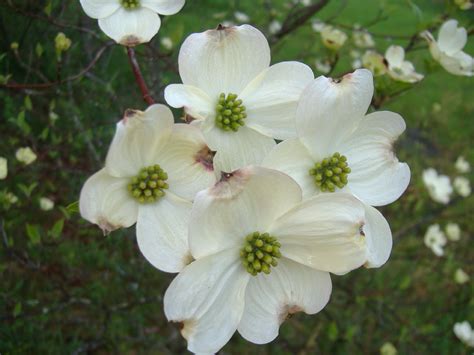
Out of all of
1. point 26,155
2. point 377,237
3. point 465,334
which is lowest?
point 465,334

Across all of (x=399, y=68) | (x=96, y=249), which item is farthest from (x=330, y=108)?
(x=96, y=249)

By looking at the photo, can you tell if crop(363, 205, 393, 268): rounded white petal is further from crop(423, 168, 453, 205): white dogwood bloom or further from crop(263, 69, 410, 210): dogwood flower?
crop(423, 168, 453, 205): white dogwood bloom

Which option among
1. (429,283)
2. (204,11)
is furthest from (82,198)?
(204,11)

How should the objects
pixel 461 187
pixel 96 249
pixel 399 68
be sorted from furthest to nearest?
pixel 461 187
pixel 96 249
pixel 399 68

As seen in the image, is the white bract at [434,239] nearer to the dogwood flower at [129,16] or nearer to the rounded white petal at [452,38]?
the rounded white petal at [452,38]

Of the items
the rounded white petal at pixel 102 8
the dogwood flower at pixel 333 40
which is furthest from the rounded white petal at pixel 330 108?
the dogwood flower at pixel 333 40

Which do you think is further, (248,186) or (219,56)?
(219,56)

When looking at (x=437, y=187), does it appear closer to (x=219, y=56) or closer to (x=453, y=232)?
(x=453, y=232)
